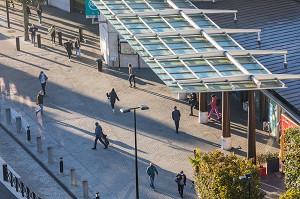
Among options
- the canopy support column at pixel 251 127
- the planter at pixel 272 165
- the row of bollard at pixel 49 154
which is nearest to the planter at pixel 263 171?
the planter at pixel 272 165

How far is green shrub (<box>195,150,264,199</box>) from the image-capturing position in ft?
112

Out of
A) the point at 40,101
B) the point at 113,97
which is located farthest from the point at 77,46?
the point at 113,97

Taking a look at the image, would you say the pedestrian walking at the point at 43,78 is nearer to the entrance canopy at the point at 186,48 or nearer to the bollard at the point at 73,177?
the entrance canopy at the point at 186,48

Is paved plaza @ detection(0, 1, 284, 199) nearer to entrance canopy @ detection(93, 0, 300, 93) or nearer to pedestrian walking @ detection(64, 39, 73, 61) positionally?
pedestrian walking @ detection(64, 39, 73, 61)

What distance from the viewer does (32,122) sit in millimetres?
48969

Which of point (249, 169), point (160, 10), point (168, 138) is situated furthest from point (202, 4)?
point (249, 169)

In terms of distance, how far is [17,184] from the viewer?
1587 inches

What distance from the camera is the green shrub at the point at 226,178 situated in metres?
34.0

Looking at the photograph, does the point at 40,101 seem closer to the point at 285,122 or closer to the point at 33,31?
the point at 285,122

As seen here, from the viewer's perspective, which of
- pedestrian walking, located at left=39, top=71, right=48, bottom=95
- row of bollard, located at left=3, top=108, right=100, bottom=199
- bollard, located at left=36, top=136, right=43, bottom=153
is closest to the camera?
row of bollard, located at left=3, top=108, right=100, bottom=199

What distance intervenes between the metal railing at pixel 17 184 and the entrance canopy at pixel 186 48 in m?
7.43

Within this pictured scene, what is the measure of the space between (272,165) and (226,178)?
24.9 ft

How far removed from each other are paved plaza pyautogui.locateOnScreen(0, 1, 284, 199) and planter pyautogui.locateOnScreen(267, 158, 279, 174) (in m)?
0.45

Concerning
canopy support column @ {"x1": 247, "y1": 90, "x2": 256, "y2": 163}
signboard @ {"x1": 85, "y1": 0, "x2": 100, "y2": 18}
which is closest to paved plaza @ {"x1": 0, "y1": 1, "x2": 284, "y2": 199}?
canopy support column @ {"x1": 247, "y1": 90, "x2": 256, "y2": 163}
